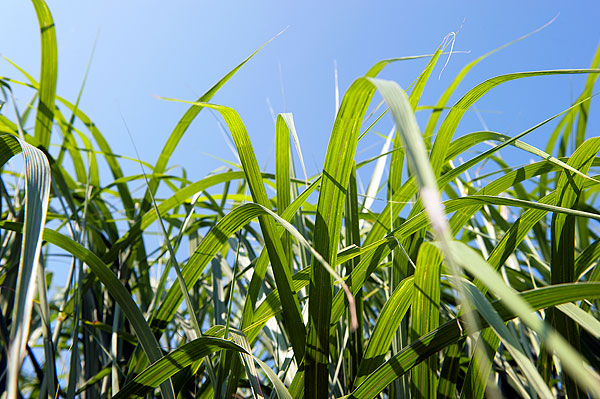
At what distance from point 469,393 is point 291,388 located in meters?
0.15

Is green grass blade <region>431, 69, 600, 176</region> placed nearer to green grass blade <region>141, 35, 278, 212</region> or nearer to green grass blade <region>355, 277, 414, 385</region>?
green grass blade <region>355, 277, 414, 385</region>

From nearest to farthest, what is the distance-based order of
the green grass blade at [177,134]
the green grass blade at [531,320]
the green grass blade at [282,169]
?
1. the green grass blade at [531,320]
2. the green grass blade at [282,169]
3. the green grass blade at [177,134]

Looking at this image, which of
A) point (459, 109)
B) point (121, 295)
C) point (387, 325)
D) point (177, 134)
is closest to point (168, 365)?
point (121, 295)

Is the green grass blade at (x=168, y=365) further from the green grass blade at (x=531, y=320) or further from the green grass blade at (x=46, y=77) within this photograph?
the green grass blade at (x=46, y=77)

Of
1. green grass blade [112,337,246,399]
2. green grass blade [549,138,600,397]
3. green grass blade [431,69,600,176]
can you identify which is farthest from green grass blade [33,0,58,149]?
green grass blade [549,138,600,397]

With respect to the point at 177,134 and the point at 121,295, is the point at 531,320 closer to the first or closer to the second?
the point at 121,295

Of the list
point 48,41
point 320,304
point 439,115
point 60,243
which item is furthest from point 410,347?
point 48,41

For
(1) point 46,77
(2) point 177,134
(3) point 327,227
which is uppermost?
(1) point 46,77

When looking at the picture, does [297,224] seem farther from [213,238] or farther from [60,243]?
[60,243]

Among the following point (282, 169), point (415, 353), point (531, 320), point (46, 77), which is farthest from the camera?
point (46, 77)

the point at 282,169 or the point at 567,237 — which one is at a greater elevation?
the point at 282,169

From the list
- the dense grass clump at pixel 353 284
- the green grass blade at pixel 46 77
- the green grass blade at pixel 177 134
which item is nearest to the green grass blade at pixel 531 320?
the dense grass clump at pixel 353 284

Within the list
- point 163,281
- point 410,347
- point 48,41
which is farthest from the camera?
point 48,41

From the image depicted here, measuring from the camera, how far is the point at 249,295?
394 millimetres
